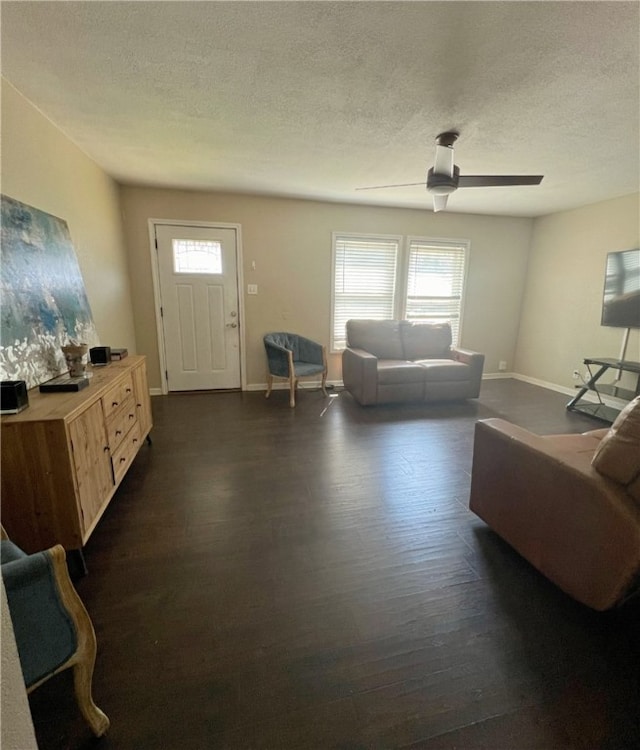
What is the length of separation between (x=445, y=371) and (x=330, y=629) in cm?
326

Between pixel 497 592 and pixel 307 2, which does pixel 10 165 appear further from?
pixel 497 592

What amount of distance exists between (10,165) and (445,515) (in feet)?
10.7

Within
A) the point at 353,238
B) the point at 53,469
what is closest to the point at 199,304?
the point at 353,238

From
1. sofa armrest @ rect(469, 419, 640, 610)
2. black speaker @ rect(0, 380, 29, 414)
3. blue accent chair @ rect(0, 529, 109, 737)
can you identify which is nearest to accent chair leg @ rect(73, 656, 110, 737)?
blue accent chair @ rect(0, 529, 109, 737)

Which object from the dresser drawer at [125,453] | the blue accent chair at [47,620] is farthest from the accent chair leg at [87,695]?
the dresser drawer at [125,453]

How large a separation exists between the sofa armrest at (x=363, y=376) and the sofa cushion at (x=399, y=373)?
0.09m

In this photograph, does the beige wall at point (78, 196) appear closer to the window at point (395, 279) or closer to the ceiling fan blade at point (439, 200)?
the window at point (395, 279)

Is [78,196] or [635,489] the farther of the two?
[78,196]

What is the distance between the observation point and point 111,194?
3559 millimetres

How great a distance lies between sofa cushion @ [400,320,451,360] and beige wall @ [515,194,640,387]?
5.28 ft

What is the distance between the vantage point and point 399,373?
12.9ft

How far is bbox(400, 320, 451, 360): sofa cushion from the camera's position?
4.59m

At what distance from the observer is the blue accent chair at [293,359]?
13.0ft

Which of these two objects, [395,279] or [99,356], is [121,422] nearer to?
[99,356]
